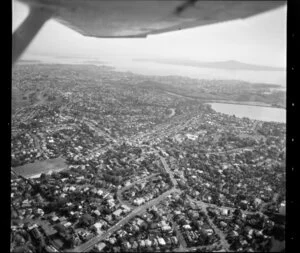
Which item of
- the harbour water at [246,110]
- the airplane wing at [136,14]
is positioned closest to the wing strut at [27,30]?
the airplane wing at [136,14]

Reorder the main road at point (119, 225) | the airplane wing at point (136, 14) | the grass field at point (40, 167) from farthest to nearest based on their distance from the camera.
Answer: the grass field at point (40, 167) < the main road at point (119, 225) < the airplane wing at point (136, 14)

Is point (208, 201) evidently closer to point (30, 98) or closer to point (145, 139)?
point (145, 139)

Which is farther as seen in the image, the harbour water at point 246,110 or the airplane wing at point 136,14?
the harbour water at point 246,110

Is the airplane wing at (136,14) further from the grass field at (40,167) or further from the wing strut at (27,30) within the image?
the grass field at (40,167)

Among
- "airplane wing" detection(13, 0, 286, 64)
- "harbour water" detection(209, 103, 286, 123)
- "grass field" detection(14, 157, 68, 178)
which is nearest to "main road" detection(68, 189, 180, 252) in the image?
"grass field" detection(14, 157, 68, 178)

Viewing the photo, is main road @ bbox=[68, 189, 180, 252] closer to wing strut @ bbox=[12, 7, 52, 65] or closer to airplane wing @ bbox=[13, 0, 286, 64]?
airplane wing @ bbox=[13, 0, 286, 64]

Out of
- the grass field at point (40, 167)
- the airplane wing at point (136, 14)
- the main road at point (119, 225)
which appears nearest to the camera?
the airplane wing at point (136, 14)

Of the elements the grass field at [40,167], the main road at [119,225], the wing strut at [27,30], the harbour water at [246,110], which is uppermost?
the wing strut at [27,30]

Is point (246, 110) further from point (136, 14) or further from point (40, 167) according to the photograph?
point (40, 167)
